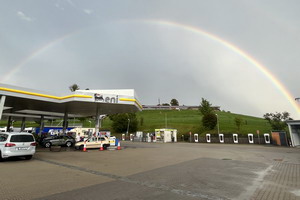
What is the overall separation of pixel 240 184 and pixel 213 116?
39.8 metres

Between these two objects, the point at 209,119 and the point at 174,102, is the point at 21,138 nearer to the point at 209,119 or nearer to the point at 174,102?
the point at 209,119

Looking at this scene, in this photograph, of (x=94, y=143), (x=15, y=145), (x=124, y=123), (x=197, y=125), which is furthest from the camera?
(x=124, y=123)

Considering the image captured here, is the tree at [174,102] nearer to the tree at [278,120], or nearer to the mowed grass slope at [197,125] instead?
the mowed grass slope at [197,125]

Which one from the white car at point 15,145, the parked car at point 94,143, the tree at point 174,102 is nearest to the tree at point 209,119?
the parked car at point 94,143

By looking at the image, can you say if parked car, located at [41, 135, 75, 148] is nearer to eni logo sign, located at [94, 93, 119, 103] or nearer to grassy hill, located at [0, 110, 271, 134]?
eni logo sign, located at [94, 93, 119, 103]

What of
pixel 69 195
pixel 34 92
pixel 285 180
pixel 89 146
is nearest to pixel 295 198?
pixel 285 180

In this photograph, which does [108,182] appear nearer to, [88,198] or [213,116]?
[88,198]

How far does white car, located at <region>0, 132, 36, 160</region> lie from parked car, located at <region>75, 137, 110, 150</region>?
8.25 m

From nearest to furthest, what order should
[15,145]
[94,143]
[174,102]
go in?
[15,145]
[94,143]
[174,102]

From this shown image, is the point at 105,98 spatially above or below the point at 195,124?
below

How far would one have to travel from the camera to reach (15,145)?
10.5 m

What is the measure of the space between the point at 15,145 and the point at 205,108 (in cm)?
4359

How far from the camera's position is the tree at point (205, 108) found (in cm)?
4638

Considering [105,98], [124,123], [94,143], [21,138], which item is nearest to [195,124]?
[124,123]
